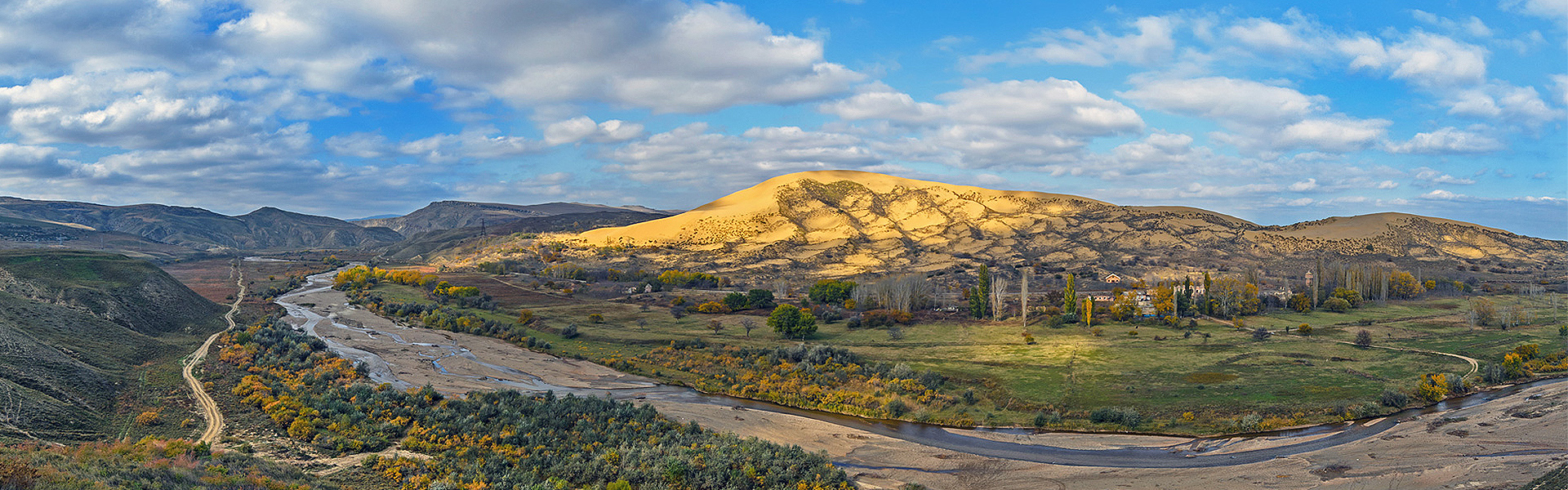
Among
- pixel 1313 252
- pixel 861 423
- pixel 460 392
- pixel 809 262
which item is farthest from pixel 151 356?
pixel 1313 252

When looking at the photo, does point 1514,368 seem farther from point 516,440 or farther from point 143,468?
point 143,468

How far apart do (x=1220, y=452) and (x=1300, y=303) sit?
187 feet

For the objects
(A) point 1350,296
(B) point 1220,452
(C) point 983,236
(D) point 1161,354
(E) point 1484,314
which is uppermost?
(C) point 983,236

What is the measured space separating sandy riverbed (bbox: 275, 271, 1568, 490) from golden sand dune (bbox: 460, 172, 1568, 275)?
8180 cm

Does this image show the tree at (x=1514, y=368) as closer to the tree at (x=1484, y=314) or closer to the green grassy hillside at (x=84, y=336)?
the tree at (x=1484, y=314)

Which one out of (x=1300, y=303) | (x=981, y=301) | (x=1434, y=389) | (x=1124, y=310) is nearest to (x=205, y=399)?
(x=981, y=301)

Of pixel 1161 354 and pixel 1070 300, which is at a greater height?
pixel 1070 300

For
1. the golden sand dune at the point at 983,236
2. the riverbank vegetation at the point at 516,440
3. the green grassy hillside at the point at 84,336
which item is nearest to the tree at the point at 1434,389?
the riverbank vegetation at the point at 516,440

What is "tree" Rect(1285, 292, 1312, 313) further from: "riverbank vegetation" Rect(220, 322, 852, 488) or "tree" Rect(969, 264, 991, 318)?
"riverbank vegetation" Rect(220, 322, 852, 488)

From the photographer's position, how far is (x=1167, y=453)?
1334 inches

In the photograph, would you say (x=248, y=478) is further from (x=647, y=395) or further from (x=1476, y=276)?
(x=1476, y=276)

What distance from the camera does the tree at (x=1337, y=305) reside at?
77.8 metres

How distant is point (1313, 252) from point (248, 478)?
514 feet

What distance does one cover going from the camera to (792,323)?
2522 inches
